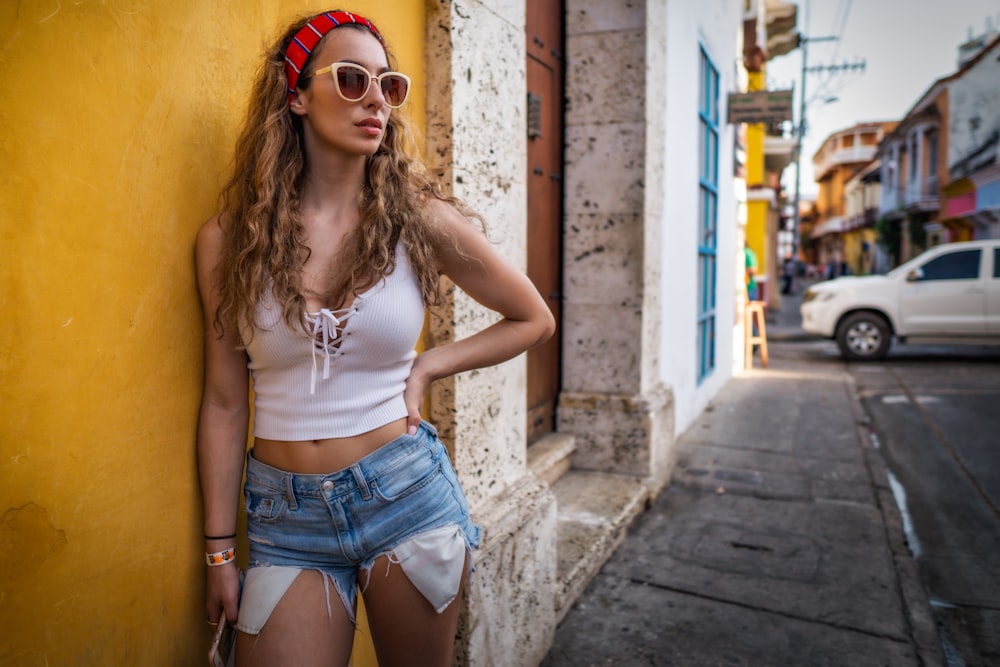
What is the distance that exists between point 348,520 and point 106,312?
0.63 m

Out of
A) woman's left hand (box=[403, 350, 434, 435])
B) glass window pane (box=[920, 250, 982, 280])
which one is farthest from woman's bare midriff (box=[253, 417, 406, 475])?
glass window pane (box=[920, 250, 982, 280])

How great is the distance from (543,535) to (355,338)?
1651 millimetres

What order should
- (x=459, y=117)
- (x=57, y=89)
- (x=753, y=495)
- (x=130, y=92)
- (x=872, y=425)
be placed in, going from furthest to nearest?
(x=872, y=425) → (x=753, y=495) → (x=459, y=117) → (x=130, y=92) → (x=57, y=89)

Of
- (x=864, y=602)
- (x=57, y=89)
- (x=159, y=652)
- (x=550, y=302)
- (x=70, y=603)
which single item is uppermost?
(x=57, y=89)

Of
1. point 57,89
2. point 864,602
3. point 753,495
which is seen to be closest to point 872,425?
point 753,495

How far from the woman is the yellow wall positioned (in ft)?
0.29

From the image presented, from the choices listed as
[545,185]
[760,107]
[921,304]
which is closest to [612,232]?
[545,185]

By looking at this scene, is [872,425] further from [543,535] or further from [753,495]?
[543,535]

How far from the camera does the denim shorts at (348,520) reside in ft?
5.15

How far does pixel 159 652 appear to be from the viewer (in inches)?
64.3

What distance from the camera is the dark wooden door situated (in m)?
4.20

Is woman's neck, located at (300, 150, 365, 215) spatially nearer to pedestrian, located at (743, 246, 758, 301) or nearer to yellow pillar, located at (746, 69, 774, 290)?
pedestrian, located at (743, 246, 758, 301)

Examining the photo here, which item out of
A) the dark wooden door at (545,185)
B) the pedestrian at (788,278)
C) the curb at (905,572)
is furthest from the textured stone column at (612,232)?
the pedestrian at (788,278)

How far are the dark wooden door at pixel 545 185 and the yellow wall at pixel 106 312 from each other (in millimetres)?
2584
